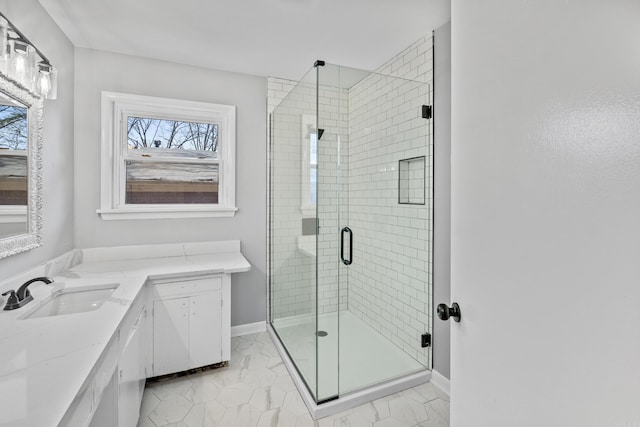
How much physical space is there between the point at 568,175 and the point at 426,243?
66.2 inches

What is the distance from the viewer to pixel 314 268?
7.61 ft

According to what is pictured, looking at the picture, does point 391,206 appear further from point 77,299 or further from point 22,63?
point 22,63

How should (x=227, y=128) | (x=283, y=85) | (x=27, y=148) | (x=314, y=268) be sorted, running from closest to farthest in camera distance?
(x=27, y=148), (x=314, y=268), (x=227, y=128), (x=283, y=85)

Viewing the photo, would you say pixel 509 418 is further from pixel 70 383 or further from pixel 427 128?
pixel 427 128

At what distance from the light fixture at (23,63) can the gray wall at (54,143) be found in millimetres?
207

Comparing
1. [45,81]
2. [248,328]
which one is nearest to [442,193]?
[248,328]

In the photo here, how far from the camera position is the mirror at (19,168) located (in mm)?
1507

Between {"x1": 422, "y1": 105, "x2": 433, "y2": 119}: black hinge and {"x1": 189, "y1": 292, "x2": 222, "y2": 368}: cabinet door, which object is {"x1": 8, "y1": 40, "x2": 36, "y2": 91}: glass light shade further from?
{"x1": 422, "y1": 105, "x2": 433, "y2": 119}: black hinge

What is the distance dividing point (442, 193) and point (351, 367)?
1.44 meters

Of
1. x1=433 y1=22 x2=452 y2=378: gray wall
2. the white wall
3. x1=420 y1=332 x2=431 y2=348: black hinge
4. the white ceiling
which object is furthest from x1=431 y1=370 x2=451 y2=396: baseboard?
the white ceiling

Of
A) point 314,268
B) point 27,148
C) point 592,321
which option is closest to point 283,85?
point 314,268

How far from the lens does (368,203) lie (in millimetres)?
2486

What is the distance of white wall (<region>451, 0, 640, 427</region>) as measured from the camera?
0.53 meters

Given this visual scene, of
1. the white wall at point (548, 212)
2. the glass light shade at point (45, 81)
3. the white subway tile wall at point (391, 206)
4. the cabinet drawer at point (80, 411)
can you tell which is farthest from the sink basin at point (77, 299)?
the white wall at point (548, 212)
